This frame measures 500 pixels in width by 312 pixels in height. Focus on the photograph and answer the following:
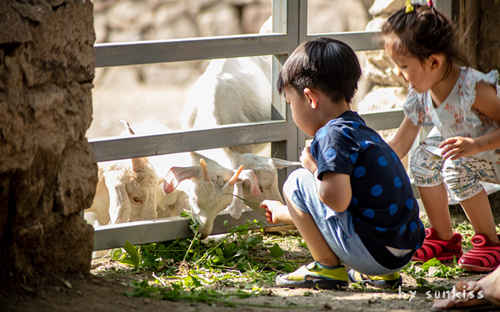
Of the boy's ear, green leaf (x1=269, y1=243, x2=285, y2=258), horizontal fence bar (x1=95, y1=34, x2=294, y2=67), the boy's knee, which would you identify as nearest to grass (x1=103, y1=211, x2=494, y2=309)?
green leaf (x1=269, y1=243, x2=285, y2=258)

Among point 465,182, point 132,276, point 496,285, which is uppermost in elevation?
point 465,182

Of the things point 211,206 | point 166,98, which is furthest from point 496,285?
point 166,98

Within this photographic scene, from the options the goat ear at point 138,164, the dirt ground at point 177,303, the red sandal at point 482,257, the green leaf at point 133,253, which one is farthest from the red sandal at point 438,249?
the goat ear at point 138,164

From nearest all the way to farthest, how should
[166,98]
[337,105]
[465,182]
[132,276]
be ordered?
[337,105] → [132,276] → [465,182] → [166,98]

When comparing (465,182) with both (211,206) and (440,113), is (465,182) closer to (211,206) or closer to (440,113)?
(440,113)

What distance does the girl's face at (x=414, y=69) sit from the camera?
2965 mm

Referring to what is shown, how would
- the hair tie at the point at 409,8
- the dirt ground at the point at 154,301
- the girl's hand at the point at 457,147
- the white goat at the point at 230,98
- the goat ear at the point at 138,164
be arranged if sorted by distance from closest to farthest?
the dirt ground at the point at 154,301, the girl's hand at the point at 457,147, the hair tie at the point at 409,8, the goat ear at the point at 138,164, the white goat at the point at 230,98

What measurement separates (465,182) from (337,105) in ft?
3.31

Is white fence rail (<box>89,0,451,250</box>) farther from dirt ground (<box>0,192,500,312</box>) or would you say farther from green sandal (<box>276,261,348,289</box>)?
green sandal (<box>276,261,348,289</box>)

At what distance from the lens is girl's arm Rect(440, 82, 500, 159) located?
285 centimetres

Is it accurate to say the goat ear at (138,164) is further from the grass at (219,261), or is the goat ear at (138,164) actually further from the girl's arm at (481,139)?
the girl's arm at (481,139)

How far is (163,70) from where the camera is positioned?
613 inches

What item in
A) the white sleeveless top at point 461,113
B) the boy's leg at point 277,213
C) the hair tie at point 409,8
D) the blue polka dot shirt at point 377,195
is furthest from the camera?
the white sleeveless top at point 461,113

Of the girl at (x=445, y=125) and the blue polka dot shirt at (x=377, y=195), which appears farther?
the girl at (x=445, y=125)
